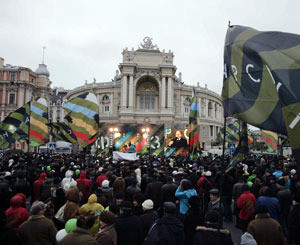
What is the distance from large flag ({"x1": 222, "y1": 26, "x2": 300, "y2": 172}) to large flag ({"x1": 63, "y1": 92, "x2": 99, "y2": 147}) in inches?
315

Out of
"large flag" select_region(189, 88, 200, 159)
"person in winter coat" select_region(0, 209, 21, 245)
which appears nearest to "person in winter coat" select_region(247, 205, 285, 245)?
"person in winter coat" select_region(0, 209, 21, 245)

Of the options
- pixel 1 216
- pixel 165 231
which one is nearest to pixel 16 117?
pixel 1 216

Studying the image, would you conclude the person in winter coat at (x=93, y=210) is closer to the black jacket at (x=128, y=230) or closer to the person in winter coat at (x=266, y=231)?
the black jacket at (x=128, y=230)

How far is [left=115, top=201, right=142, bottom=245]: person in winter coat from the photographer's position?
4.34 metres

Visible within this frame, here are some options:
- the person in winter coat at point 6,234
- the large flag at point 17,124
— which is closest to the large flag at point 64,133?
the large flag at point 17,124

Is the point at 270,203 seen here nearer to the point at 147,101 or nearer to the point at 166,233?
the point at 166,233

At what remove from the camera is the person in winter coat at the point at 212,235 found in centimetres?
366

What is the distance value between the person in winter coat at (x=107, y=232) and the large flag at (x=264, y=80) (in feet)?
8.49

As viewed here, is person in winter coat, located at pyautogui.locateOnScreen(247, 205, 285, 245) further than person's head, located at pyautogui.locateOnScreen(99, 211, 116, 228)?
Yes

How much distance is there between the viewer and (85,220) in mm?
3676

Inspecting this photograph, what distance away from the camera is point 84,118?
37.9 ft

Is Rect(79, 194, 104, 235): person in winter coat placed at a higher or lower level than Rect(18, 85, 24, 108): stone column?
lower

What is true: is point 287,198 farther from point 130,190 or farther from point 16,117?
point 16,117

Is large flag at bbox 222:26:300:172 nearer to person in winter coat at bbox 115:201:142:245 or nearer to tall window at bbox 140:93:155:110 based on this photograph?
person in winter coat at bbox 115:201:142:245
